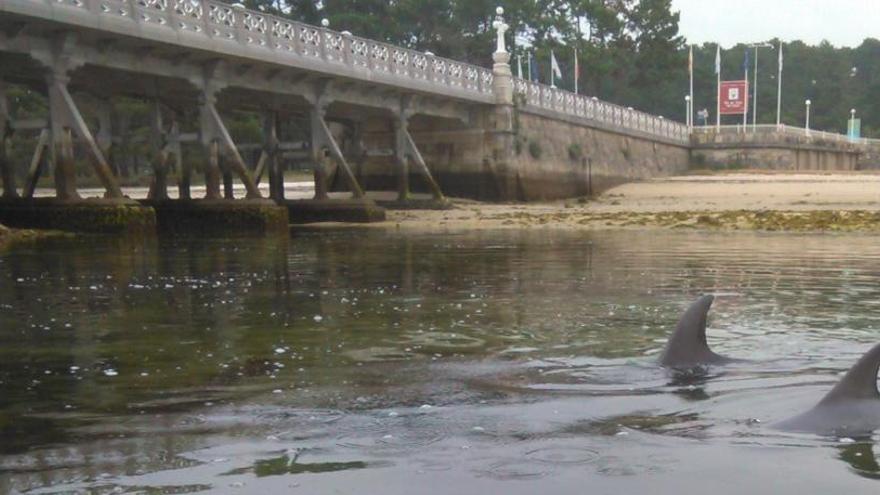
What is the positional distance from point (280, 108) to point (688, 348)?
1119 inches

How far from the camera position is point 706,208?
3228cm

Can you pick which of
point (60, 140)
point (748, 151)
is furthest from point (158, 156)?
point (748, 151)

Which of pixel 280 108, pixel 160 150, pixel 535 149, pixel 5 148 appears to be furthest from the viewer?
pixel 535 149

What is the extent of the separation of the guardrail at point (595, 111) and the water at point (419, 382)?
29137 millimetres

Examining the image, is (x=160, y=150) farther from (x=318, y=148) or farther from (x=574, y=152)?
(x=574, y=152)

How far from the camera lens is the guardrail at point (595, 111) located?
41.9m

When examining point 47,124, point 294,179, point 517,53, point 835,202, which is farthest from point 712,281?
point 517,53

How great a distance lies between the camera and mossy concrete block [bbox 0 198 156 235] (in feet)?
68.2

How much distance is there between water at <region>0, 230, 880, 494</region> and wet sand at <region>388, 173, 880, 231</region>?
1177cm

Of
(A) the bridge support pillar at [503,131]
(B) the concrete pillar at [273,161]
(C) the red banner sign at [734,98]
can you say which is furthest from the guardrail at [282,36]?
(C) the red banner sign at [734,98]

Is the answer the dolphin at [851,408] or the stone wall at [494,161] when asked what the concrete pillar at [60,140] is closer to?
the stone wall at [494,161]

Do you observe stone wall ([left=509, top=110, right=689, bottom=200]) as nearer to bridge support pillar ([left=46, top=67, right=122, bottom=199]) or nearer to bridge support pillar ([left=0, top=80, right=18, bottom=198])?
bridge support pillar ([left=0, top=80, right=18, bottom=198])

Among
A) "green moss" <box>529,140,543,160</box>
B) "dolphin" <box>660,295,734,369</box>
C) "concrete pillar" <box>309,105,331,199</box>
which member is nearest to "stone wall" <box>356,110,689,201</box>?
"green moss" <box>529,140,543,160</box>

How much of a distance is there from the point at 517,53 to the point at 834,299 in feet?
237
